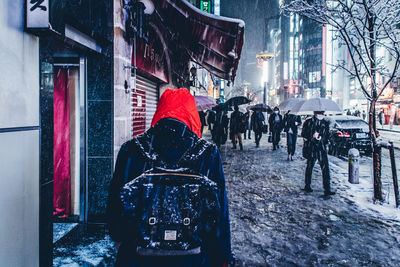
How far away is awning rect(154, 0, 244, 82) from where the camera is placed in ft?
22.1

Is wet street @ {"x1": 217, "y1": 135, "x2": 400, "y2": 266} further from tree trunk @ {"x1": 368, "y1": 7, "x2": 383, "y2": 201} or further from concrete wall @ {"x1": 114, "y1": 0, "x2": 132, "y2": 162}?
concrete wall @ {"x1": 114, "y1": 0, "x2": 132, "y2": 162}

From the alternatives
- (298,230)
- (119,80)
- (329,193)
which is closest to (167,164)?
(119,80)

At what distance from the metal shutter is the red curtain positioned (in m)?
1.62

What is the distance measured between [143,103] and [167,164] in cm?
566

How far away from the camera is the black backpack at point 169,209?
1842 millimetres

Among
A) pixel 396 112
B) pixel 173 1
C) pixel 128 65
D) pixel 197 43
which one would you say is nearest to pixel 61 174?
pixel 128 65

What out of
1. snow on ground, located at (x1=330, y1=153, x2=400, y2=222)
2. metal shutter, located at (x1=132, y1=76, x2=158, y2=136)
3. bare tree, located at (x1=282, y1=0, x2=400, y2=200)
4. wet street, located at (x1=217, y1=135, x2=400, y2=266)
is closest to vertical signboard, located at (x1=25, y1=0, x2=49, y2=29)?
metal shutter, located at (x1=132, y1=76, x2=158, y2=136)

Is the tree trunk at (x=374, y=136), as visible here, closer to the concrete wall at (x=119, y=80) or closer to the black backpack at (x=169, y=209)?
the concrete wall at (x=119, y=80)

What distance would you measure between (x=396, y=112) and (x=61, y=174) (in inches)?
1817

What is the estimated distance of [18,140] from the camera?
2.71 m

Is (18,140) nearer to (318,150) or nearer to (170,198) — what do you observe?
(170,198)

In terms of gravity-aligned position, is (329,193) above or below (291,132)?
below

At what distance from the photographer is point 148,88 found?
26.7ft

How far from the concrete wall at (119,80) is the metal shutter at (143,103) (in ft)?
3.58
